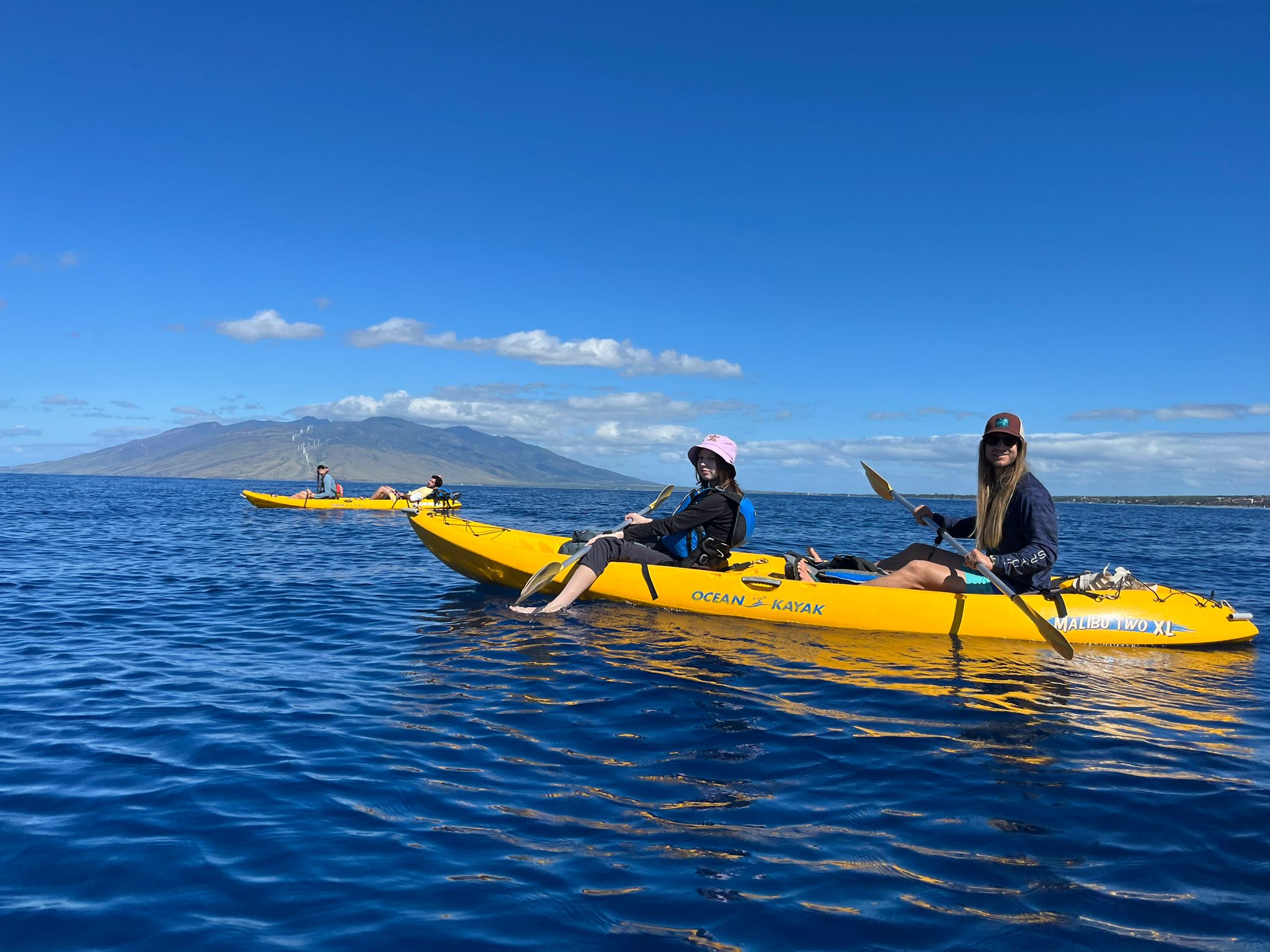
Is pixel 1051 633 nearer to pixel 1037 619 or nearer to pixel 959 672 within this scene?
pixel 1037 619

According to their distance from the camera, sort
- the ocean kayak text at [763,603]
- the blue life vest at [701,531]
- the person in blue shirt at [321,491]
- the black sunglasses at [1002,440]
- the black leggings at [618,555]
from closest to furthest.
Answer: the black sunglasses at [1002,440] < the ocean kayak text at [763,603] < the blue life vest at [701,531] < the black leggings at [618,555] < the person in blue shirt at [321,491]

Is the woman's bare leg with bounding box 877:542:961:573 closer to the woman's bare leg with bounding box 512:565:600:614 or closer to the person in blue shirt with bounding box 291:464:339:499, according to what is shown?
the woman's bare leg with bounding box 512:565:600:614

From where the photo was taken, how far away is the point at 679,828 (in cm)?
389

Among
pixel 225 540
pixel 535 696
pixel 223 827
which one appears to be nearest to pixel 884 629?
pixel 535 696

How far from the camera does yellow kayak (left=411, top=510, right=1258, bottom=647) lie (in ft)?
30.3

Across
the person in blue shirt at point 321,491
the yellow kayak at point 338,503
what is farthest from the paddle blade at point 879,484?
the person in blue shirt at point 321,491

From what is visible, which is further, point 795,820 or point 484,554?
point 484,554

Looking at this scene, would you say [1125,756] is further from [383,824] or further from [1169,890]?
[383,824]

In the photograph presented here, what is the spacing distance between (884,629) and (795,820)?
5.83 meters

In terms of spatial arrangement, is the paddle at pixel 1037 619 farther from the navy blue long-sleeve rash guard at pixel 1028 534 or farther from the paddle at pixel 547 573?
the paddle at pixel 547 573

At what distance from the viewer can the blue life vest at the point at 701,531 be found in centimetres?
981

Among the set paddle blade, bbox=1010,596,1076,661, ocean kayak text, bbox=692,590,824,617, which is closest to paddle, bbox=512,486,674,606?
ocean kayak text, bbox=692,590,824,617

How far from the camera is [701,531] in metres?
10.3

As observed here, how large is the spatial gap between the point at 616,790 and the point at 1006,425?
5.74 meters
